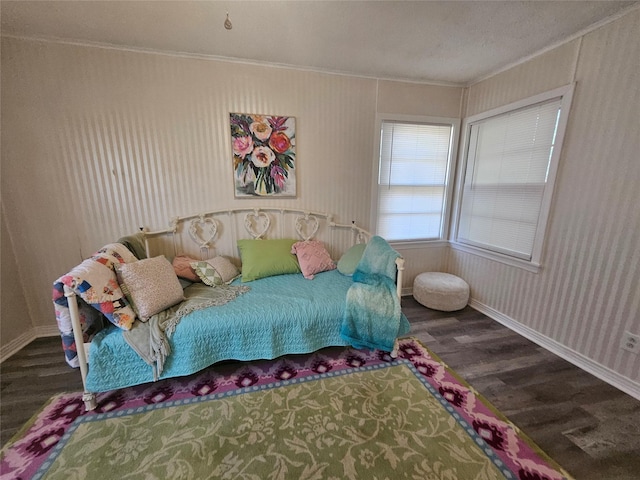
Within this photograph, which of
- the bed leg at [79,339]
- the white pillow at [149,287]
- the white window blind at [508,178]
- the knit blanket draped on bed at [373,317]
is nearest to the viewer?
the bed leg at [79,339]

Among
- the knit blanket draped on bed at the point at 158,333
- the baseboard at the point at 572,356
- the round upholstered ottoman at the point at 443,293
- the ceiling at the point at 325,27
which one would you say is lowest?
the baseboard at the point at 572,356

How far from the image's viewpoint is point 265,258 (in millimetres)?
2283

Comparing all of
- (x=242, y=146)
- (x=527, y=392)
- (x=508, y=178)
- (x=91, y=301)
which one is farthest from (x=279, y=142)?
(x=527, y=392)

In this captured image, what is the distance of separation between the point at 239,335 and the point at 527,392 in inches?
76.2

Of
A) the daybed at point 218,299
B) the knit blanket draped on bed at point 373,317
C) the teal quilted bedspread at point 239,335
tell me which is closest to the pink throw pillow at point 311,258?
the daybed at point 218,299

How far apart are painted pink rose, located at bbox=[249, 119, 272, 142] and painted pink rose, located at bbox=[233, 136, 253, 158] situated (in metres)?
0.08

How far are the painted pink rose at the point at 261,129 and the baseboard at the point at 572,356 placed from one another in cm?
288

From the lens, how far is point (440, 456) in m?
1.19

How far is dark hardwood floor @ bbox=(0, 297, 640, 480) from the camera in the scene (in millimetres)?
1235

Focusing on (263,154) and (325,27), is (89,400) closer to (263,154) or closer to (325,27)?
(263,154)

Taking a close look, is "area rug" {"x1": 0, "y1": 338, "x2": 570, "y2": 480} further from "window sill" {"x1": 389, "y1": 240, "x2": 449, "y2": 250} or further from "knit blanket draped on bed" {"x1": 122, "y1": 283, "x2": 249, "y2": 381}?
"window sill" {"x1": 389, "y1": 240, "x2": 449, "y2": 250}

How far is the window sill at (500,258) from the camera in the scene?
214 centimetres

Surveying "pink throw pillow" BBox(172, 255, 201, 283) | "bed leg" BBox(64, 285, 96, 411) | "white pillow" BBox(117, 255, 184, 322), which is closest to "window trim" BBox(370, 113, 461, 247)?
"pink throw pillow" BBox(172, 255, 201, 283)

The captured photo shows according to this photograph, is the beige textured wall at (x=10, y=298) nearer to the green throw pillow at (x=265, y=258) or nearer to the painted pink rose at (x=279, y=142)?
the green throw pillow at (x=265, y=258)
